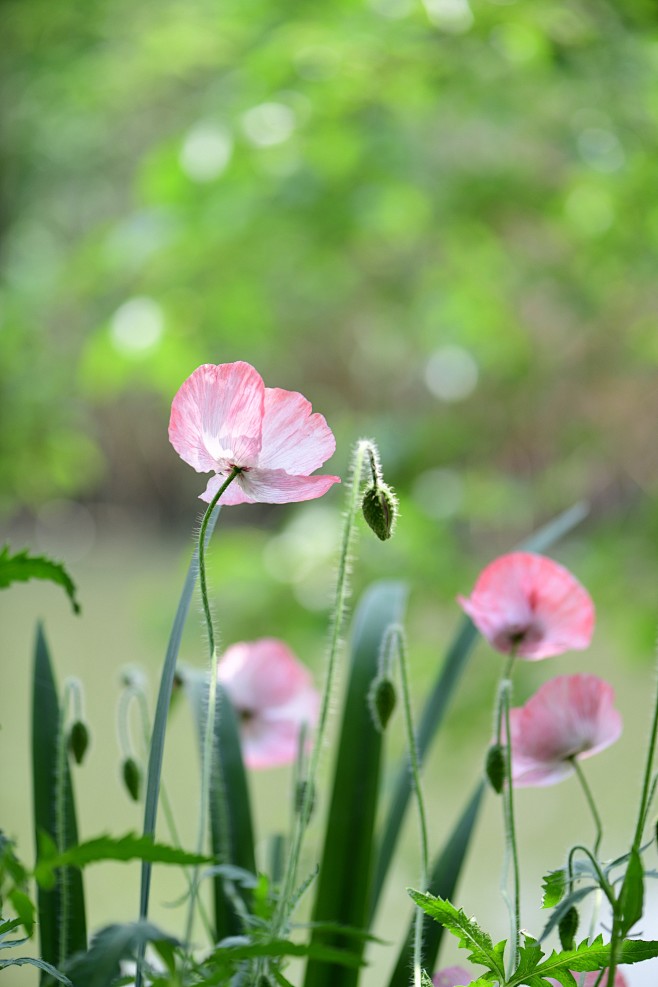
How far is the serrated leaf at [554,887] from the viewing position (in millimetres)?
286

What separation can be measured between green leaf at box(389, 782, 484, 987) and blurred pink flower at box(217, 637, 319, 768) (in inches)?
3.1

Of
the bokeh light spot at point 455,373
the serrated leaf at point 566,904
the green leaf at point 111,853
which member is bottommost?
the serrated leaf at point 566,904

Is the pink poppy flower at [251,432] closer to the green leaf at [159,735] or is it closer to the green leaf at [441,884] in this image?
the green leaf at [159,735]

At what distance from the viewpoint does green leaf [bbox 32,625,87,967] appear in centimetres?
34

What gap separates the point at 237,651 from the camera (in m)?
0.46

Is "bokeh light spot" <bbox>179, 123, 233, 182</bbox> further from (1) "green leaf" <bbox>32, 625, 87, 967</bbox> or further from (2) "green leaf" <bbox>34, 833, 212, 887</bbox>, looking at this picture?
(2) "green leaf" <bbox>34, 833, 212, 887</bbox>

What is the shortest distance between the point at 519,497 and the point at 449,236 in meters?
0.50

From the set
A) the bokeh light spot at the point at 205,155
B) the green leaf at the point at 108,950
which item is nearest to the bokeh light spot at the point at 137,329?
the bokeh light spot at the point at 205,155

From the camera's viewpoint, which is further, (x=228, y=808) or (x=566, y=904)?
(x=228, y=808)

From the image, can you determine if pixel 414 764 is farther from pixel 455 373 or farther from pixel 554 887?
pixel 455 373

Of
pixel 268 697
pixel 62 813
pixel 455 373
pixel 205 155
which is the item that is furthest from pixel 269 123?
pixel 455 373

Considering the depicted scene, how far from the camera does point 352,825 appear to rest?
0.37m

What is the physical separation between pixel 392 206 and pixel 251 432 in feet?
3.81

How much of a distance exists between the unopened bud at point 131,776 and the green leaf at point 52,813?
0.03 meters
